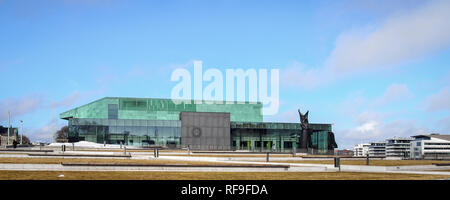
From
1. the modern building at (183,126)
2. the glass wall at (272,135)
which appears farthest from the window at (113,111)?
the glass wall at (272,135)

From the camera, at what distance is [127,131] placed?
104 meters

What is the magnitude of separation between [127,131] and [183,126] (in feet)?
39.5

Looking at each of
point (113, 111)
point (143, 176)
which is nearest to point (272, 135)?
point (113, 111)

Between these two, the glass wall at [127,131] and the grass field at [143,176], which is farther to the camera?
the glass wall at [127,131]

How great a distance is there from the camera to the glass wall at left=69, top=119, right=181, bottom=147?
102m

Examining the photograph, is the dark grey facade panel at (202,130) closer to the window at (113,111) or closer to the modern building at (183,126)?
the modern building at (183,126)

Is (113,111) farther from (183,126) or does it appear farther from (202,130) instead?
(202,130)

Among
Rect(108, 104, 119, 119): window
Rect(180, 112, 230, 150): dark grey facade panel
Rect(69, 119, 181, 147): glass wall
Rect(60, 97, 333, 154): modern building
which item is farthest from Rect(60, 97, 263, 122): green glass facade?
Rect(180, 112, 230, 150): dark grey facade panel

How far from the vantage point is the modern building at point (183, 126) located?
104 m

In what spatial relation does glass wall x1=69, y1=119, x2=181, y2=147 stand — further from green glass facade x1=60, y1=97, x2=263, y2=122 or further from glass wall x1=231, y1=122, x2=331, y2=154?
glass wall x1=231, y1=122, x2=331, y2=154

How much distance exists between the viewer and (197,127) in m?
→ 107

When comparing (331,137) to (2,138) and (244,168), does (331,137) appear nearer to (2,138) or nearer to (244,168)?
(244,168)
